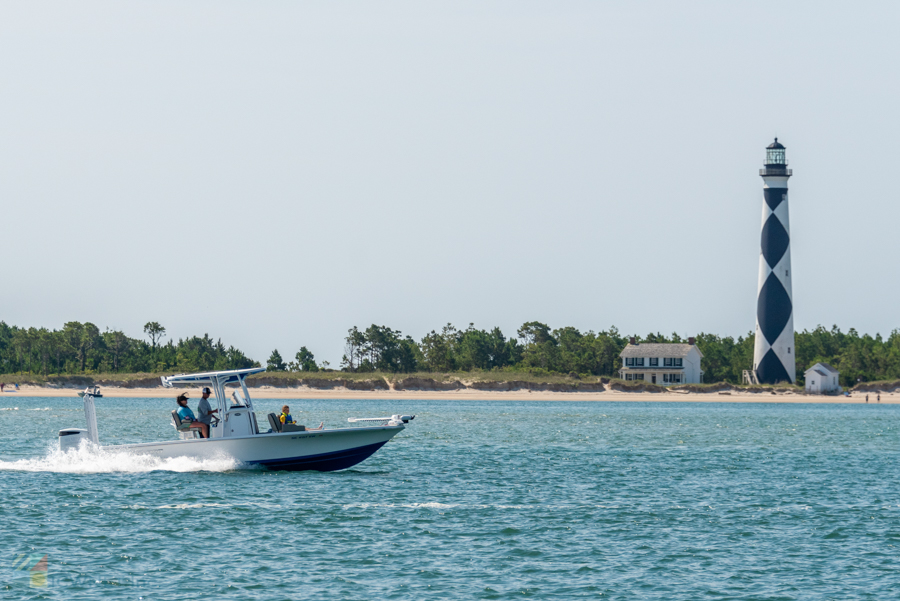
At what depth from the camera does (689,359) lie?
12306 cm

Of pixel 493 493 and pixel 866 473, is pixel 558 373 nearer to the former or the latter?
pixel 866 473

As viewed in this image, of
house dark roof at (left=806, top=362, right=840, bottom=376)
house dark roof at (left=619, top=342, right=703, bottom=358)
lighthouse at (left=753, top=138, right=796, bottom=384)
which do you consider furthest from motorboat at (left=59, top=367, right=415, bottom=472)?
house dark roof at (left=619, top=342, right=703, bottom=358)

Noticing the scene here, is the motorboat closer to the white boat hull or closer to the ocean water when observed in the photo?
the white boat hull

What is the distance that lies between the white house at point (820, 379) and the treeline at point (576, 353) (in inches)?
278

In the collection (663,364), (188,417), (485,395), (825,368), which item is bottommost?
(485,395)

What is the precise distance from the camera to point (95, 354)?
135375mm

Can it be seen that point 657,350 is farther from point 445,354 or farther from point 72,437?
point 72,437

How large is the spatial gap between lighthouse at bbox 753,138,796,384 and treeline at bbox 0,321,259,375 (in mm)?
59093

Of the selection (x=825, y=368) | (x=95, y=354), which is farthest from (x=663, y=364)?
(x=95, y=354)

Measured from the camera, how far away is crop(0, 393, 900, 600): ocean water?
763 inches

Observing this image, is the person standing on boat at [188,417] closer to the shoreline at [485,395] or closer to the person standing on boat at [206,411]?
the person standing on boat at [206,411]

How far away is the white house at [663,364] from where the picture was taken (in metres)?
123

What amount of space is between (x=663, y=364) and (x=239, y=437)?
96.5 m

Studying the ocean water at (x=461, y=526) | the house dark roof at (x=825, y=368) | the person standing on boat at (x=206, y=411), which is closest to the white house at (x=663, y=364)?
the house dark roof at (x=825, y=368)
